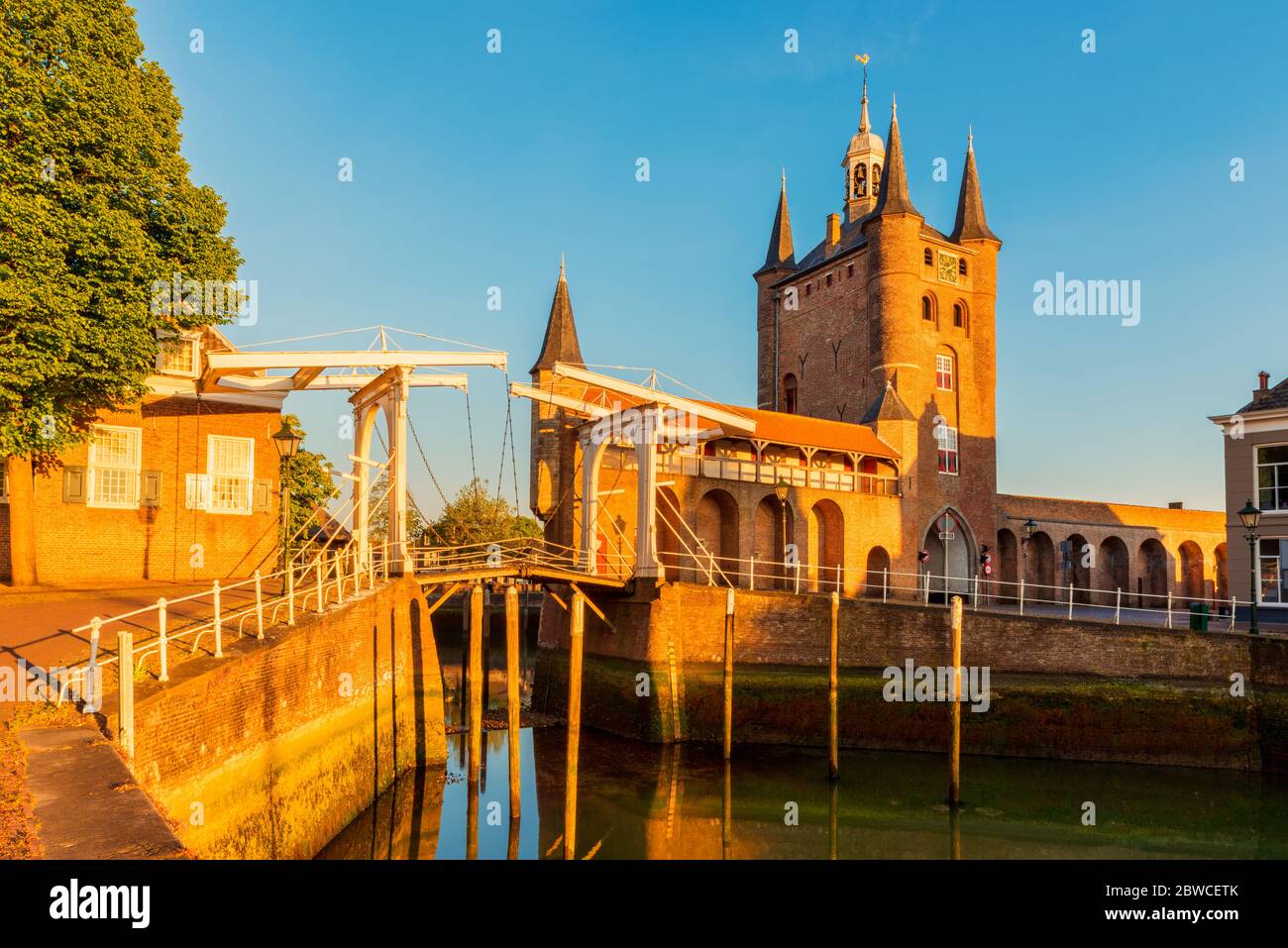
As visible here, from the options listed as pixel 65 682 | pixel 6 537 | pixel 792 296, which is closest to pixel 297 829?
pixel 65 682

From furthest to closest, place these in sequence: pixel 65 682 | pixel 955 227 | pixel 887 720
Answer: pixel 955 227 → pixel 887 720 → pixel 65 682

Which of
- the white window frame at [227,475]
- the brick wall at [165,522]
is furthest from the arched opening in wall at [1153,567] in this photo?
the white window frame at [227,475]

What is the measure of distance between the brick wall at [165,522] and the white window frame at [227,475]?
0.10 meters

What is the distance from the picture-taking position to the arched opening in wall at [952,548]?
33.8m

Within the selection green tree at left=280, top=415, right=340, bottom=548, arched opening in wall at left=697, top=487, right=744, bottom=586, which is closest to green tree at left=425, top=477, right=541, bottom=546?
green tree at left=280, top=415, right=340, bottom=548

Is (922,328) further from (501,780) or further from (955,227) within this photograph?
(501,780)

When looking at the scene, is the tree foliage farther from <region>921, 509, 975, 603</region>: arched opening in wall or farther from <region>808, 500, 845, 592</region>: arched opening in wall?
<region>921, 509, 975, 603</region>: arched opening in wall

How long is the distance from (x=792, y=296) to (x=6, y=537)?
31135mm

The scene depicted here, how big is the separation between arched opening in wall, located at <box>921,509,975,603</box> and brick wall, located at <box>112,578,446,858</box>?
2257 centimetres

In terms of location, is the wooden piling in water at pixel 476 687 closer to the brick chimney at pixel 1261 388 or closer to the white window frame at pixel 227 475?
the white window frame at pixel 227 475

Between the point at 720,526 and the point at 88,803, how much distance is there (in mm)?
24656

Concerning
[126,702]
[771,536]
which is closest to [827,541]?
[771,536]
